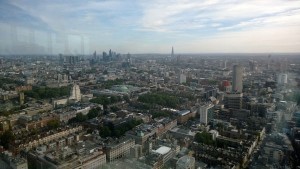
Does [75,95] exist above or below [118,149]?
above

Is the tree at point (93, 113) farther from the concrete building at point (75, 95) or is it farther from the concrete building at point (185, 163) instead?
the concrete building at point (185, 163)

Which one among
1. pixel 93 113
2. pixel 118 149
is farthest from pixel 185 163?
pixel 93 113

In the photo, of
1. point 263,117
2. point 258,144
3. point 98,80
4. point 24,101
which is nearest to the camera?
point 258,144

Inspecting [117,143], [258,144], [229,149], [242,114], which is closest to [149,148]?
[117,143]

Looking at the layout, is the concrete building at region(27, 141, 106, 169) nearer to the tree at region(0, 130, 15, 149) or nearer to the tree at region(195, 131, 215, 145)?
the tree at region(0, 130, 15, 149)

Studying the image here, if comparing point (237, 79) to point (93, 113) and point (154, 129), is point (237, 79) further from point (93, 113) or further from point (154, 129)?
point (93, 113)

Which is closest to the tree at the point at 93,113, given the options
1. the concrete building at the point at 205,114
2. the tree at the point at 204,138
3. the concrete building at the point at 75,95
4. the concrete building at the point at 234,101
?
the concrete building at the point at 75,95

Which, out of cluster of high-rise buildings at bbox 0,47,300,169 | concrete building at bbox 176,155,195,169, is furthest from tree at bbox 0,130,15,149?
concrete building at bbox 176,155,195,169

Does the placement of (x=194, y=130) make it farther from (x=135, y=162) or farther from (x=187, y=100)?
(x=187, y=100)
